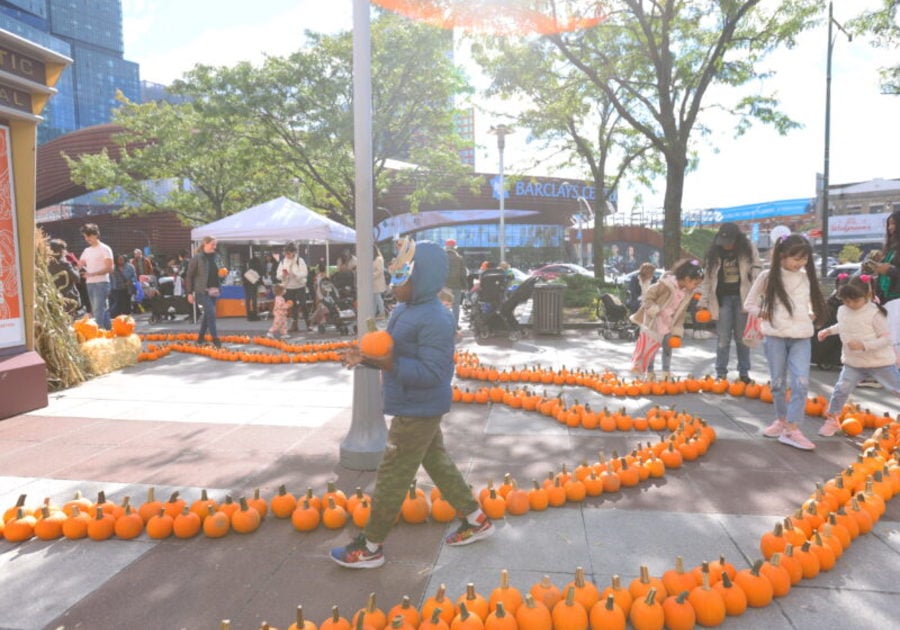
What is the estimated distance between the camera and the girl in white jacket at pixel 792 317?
5008 millimetres

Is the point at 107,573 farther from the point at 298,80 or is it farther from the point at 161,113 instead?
the point at 161,113

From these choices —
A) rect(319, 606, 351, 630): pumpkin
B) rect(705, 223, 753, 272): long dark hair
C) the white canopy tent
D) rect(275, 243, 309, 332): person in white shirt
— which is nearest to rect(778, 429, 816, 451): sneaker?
rect(705, 223, 753, 272): long dark hair

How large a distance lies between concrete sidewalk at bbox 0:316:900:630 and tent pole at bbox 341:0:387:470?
224 mm

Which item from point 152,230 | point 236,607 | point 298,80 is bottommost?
point 236,607

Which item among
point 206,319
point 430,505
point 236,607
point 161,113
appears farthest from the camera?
point 161,113

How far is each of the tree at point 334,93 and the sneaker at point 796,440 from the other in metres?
17.2

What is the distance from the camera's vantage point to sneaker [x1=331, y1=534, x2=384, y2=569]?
10.1ft

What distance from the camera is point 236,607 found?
2.79 metres

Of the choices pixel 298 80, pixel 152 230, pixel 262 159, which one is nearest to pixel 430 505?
pixel 298 80

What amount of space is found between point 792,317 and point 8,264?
846cm

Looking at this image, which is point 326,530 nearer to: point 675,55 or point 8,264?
point 8,264

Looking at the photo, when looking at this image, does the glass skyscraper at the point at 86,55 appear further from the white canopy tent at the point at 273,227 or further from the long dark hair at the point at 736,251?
the long dark hair at the point at 736,251

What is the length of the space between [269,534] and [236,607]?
765 millimetres

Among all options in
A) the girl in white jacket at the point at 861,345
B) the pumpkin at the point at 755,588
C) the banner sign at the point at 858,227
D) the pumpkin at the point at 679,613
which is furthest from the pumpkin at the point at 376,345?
the banner sign at the point at 858,227
